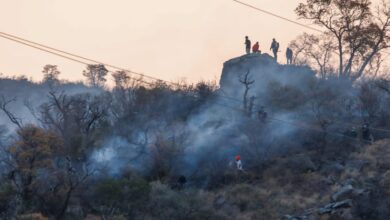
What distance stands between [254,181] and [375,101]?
1204 cm

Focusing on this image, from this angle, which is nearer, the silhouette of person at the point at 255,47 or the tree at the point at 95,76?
the silhouette of person at the point at 255,47

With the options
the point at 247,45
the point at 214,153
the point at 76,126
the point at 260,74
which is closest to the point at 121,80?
the point at 247,45

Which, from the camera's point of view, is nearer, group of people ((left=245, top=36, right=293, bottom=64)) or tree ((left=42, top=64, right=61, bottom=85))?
group of people ((left=245, top=36, right=293, bottom=64))

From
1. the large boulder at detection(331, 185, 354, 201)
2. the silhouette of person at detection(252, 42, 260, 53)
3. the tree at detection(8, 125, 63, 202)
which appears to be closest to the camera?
the large boulder at detection(331, 185, 354, 201)

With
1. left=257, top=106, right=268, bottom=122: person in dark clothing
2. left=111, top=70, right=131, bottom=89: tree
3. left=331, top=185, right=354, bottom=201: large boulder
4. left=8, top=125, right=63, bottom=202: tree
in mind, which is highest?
left=111, top=70, right=131, bottom=89: tree

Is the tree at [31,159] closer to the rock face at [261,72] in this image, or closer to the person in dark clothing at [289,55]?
the rock face at [261,72]

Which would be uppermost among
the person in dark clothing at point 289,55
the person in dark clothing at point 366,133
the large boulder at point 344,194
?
the person in dark clothing at point 289,55

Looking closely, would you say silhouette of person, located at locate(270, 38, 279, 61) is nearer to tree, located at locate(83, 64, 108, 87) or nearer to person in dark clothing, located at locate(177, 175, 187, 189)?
person in dark clothing, located at locate(177, 175, 187, 189)

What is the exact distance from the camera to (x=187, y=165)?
52.4m

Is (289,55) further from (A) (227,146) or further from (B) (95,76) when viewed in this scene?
(B) (95,76)

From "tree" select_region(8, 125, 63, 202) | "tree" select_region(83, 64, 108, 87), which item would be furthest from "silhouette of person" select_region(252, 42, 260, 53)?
"tree" select_region(83, 64, 108, 87)

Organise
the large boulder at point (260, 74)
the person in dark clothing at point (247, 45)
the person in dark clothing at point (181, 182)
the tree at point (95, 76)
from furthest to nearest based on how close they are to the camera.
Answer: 1. the tree at point (95, 76)
2. the person in dark clothing at point (247, 45)
3. the large boulder at point (260, 74)
4. the person in dark clothing at point (181, 182)

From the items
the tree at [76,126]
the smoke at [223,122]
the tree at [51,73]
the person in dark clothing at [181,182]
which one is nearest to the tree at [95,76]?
the tree at [51,73]

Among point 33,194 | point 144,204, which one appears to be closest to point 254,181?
point 144,204
